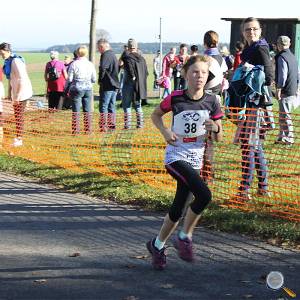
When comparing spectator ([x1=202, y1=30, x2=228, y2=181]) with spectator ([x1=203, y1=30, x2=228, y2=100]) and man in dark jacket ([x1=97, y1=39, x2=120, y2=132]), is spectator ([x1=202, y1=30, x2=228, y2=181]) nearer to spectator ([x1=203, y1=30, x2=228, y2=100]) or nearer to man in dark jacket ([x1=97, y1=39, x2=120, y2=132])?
spectator ([x1=203, y1=30, x2=228, y2=100])

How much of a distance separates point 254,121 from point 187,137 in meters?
2.59

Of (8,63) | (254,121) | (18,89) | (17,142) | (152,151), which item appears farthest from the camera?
(8,63)

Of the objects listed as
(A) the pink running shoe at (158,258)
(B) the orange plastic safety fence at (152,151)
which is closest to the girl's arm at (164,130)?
(A) the pink running shoe at (158,258)

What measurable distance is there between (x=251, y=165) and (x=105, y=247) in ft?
8.05

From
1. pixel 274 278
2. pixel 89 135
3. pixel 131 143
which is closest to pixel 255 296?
pixel 274 278

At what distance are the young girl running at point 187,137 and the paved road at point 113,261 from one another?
9.2 inches

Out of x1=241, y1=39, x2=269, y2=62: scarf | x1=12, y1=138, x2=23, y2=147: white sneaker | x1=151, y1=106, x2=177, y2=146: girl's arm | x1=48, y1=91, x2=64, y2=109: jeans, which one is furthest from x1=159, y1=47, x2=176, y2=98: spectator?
x1=151, y1=106, x2=177, y2=146: girl's arm

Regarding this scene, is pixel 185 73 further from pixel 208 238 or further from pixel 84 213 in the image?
pixel 84 213

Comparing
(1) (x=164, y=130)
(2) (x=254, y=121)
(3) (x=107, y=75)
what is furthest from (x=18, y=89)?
(1) (x=164, y=130)

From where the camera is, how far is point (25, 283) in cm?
577

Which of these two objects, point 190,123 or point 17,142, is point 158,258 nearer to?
point 190,123

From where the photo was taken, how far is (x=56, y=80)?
697 inches

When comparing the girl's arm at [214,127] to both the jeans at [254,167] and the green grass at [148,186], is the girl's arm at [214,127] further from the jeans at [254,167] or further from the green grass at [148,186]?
the jeans at [254,167]

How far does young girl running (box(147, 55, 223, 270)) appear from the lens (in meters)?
6.08
